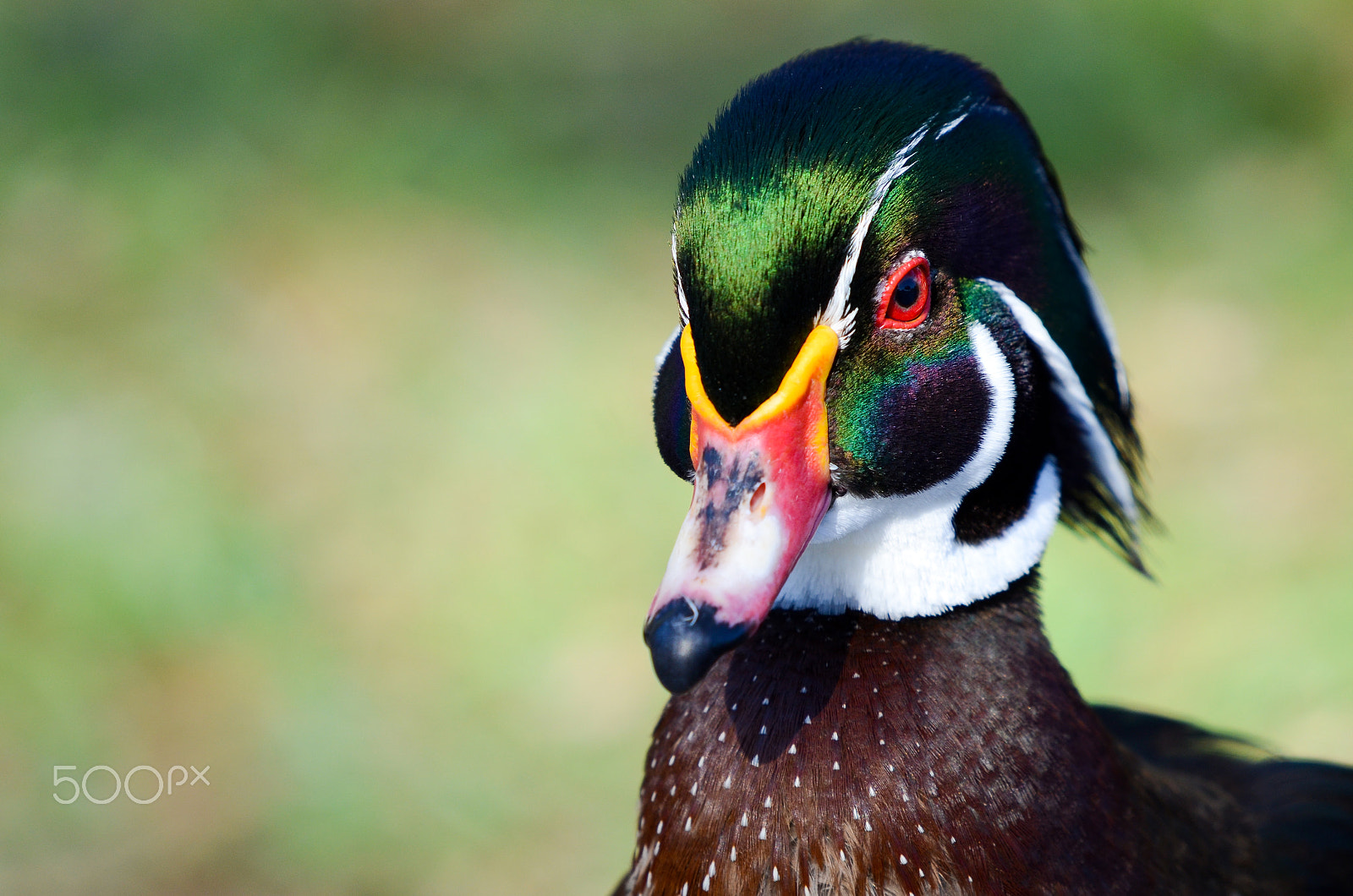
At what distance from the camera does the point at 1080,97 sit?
10.7 ft

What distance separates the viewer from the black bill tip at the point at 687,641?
2.71ft

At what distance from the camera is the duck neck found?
3.22 ft

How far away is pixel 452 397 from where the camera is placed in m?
2.79

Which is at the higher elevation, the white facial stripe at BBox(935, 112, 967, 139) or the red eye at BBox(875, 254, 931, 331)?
the white facial stripe at BBox(935, 112, 967, 139)

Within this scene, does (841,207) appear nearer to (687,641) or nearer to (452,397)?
(687,641)

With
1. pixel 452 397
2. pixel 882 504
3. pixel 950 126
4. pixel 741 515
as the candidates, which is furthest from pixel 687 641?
pixel 452 397

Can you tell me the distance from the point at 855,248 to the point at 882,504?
0.22 meters

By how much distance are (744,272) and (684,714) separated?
1.38ft

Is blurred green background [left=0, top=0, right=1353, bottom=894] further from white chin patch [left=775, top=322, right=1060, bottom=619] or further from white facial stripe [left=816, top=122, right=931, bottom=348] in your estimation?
white facial stripe [left=816, top=122, right=931, bottom=348]
